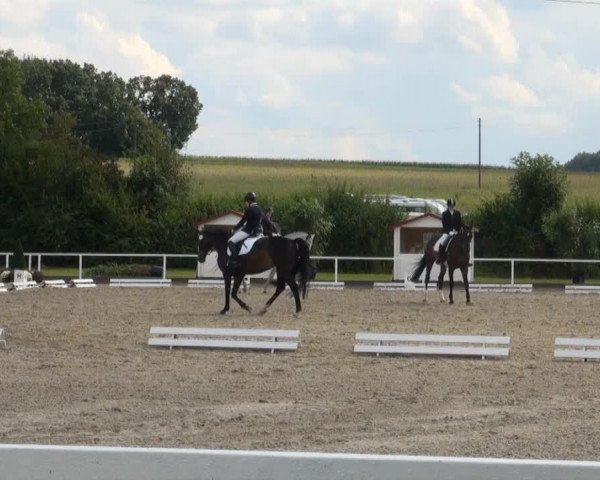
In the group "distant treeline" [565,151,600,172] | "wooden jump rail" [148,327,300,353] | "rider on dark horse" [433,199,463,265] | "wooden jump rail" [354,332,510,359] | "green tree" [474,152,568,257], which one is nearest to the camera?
"wooden jump rail" [354,332,510,359]

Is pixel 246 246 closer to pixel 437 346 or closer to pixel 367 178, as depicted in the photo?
pixel 437 346

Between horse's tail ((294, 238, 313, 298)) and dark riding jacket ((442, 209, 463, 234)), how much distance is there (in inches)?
153

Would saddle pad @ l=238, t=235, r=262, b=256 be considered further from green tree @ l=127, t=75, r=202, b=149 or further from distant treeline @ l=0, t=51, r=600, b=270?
green tree @ l=127, t=75, r=202, b=149

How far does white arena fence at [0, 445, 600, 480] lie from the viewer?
5293 mm

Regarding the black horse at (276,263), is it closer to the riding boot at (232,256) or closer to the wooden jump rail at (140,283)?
the riding boot at (232,256)

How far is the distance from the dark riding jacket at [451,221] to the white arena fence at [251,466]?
18.4 m

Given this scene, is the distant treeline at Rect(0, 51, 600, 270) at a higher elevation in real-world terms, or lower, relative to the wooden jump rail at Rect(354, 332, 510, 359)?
higher

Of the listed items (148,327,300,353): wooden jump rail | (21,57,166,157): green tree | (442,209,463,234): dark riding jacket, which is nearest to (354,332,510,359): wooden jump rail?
(148,327,300,353): wooden jump rail

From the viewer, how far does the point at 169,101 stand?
9044 centimetres

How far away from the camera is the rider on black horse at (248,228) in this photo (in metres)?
20.8

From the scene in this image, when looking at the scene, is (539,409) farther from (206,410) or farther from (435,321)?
(435,321)

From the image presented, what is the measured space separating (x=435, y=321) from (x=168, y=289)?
36.6ft

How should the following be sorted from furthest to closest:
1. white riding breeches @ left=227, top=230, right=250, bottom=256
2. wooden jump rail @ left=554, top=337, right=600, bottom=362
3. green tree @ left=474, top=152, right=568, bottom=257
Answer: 1. green tree @ left=474, top=152, right=568, bottom=257
2. white riding breeches @ left=227, top=230, right=250, bottom=256
3. wooden jump rail @ left=554, top=337, right=600, bottom=362

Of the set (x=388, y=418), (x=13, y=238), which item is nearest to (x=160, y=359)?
(x=388, y=418)
